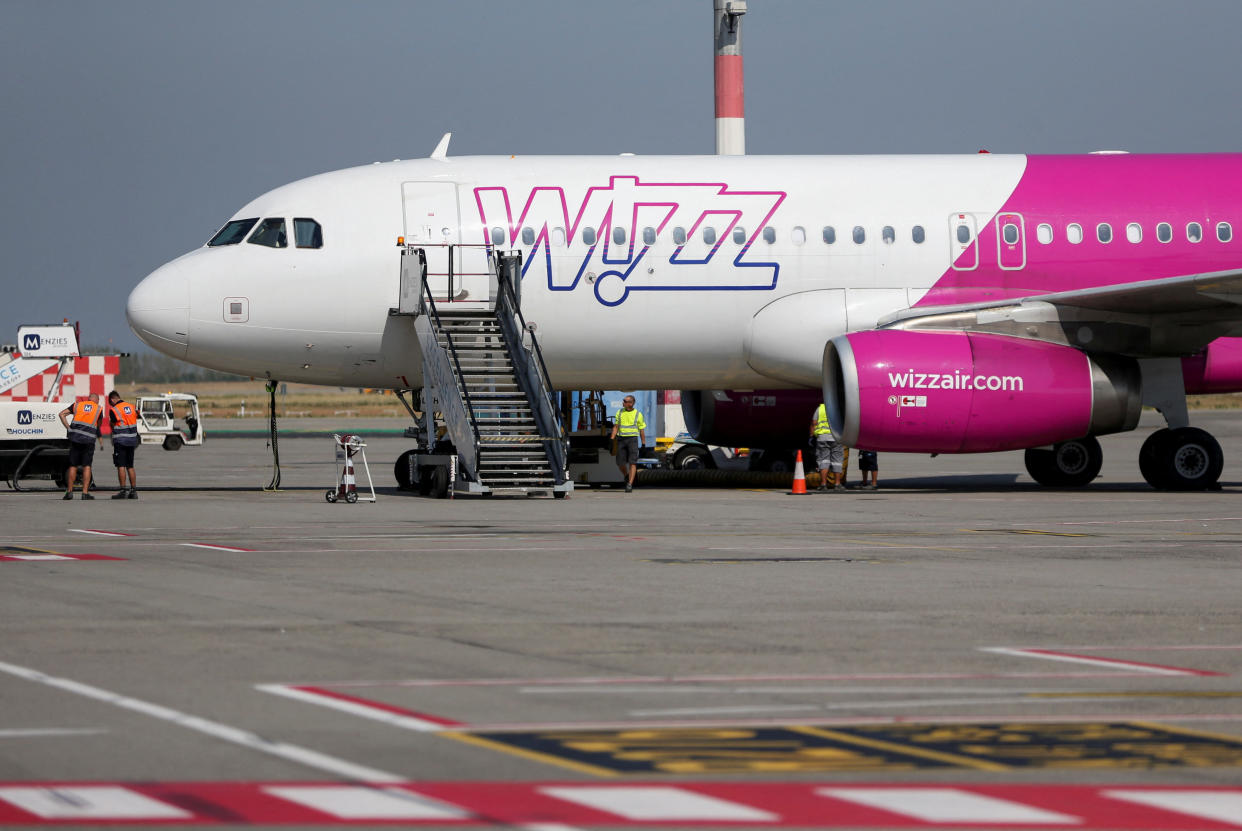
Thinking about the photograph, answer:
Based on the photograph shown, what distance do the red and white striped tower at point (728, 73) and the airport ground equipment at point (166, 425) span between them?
17834 mm

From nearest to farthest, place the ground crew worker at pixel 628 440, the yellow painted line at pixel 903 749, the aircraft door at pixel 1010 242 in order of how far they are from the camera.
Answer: the yellow painted line at pixel 903 749
the aircraft door at pixel 1010 242
the ground crew worker at pixel 628 440

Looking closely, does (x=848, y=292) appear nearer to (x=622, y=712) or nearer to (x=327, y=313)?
(x=327, y=313)

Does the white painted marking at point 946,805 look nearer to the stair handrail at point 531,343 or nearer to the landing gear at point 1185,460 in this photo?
the stair handrail at point 531,343

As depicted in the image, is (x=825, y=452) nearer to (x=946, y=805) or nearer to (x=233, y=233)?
(x=233, y=233)

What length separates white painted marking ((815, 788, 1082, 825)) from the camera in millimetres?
5297

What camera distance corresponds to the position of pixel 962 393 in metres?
21.6

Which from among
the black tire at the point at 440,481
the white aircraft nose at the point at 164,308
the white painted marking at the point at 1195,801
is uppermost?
the white aircraft nose at the point at 164,308

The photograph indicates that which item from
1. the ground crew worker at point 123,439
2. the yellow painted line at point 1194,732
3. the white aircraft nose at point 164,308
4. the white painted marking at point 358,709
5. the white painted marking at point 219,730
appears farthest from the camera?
the ground crew worker at point 123,439

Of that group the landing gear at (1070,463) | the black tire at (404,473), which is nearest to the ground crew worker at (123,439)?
the black tire at (404,473)

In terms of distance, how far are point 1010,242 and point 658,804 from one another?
1960 centimetres

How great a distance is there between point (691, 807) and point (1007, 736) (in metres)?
1.80

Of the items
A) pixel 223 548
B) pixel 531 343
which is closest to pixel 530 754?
pixel 223 548

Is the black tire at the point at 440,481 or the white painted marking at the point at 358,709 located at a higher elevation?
the black tire at the point at 440,481

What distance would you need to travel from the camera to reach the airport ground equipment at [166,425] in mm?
47688
